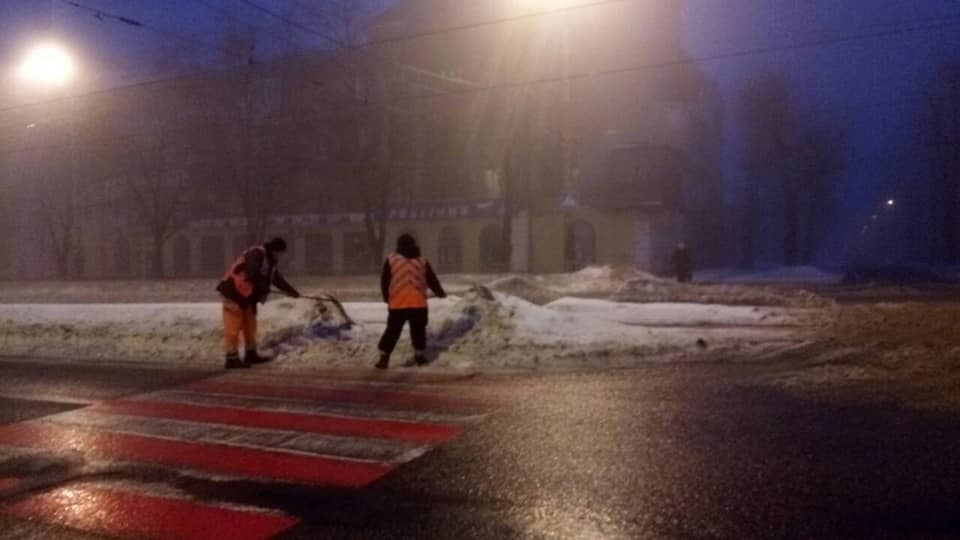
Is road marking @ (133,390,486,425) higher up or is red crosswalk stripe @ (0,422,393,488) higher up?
road marking @ (133,390,486,425)

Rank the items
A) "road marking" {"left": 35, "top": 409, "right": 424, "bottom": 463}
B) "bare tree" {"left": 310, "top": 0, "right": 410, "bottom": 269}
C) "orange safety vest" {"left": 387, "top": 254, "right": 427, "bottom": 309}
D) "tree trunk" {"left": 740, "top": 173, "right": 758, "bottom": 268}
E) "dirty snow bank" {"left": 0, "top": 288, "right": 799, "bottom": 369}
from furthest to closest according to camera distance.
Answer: "tree trunk" {"left": 740, "top": 173, "right": 758, "bottom": 268}
"bare tree" {"left": 310, "top": 0, "right": 410, "bottom": 269}
"dirty snow bank" {"left": 0, "top": 288, "right": 799, "bottom": 369}
"orange safety vest" {"left": 387, "top": 254, "right": 427, "bottom": 309}
"road marking" {"left": 35, "top": 409, "right": 424, "bottom": 463}

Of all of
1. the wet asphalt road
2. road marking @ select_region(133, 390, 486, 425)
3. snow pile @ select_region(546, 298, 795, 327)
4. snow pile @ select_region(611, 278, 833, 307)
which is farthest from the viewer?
snow pile @ select_region(611, 278, 833, 307)

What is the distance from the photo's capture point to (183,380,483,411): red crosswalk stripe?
342 inches

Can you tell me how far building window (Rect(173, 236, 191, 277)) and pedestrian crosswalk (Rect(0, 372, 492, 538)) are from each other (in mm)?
47419

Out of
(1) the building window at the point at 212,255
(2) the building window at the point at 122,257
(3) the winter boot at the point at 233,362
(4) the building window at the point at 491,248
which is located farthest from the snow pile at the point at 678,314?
(2) the building window at the point at 122,257

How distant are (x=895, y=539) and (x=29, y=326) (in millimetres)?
14724

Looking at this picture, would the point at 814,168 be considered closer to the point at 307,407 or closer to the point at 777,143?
the point at 777,143

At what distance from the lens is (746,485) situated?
5.68 meters

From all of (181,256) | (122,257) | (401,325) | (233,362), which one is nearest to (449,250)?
(181,256)

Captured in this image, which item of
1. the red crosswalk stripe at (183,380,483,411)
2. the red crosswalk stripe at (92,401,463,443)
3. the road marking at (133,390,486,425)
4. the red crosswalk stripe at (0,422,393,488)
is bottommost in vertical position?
the red crosswalk stripe at (0,422,393,488)

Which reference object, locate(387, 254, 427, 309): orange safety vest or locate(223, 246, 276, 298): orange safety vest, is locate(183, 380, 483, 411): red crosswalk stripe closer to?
locate(223, 246, 276, 298): orange safety vest

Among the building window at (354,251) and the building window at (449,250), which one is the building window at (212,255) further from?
the building window at (449,250)

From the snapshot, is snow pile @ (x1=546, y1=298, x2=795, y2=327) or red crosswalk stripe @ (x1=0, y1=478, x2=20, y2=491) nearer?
red crosswalk stripe @ (x1=0, y1=478, x2=20, y2=491)

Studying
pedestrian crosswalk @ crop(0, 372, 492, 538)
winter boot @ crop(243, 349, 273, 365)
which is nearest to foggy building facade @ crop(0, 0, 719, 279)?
winter boot @ crop(243, 349, 273, 365)
